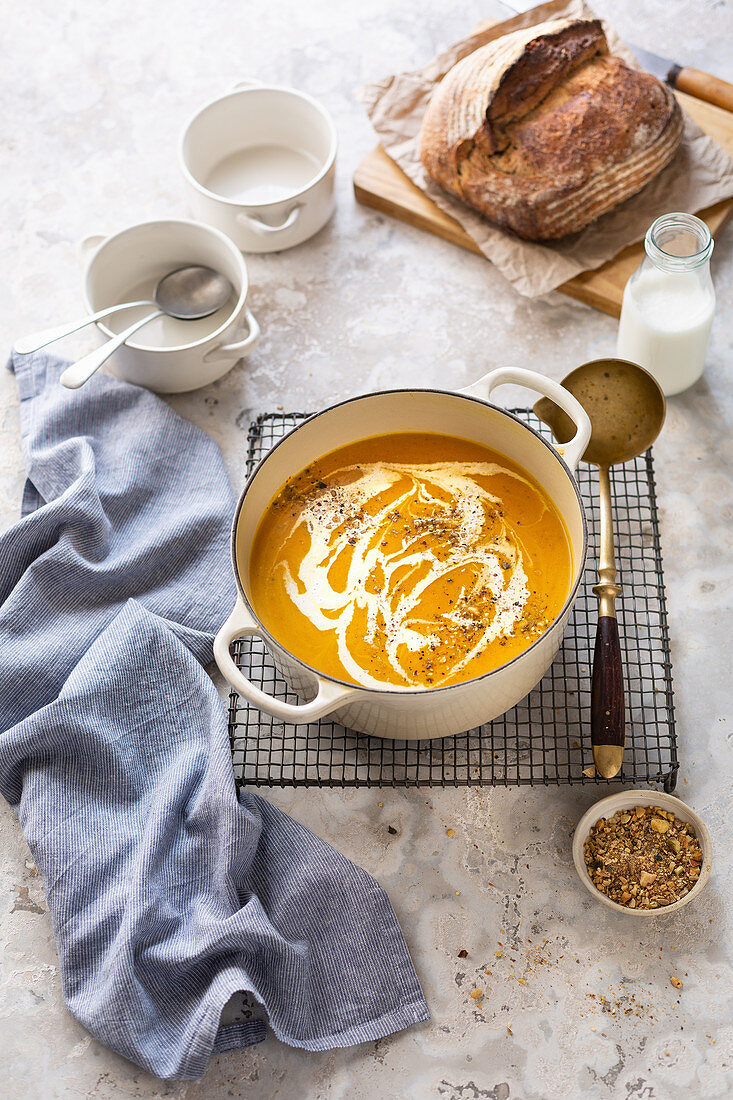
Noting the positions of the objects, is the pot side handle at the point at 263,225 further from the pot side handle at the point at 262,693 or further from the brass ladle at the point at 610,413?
the pot side handle at the point at 262,693

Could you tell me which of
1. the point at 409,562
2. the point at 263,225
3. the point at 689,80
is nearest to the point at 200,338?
the point at 263,225

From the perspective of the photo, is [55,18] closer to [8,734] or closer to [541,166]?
[541,166]

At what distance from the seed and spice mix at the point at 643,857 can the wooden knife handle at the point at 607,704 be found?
0.09m

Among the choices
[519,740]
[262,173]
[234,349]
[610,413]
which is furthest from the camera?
[262,173]

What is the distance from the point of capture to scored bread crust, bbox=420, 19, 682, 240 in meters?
1.76

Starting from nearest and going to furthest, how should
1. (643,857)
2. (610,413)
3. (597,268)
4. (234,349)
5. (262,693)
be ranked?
(262,693), (643,857), (610,413), (234,349), (597,268)

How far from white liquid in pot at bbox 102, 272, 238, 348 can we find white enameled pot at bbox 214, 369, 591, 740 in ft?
1.55

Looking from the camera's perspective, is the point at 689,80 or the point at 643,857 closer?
the point at 643,857

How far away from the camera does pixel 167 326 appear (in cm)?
178

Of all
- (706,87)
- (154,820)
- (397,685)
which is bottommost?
(154,820)

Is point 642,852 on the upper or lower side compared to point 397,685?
lower

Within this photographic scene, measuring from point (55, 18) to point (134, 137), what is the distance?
461 mm

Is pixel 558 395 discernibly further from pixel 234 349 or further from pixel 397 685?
pixel 234 349

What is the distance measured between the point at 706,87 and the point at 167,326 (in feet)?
3.89
